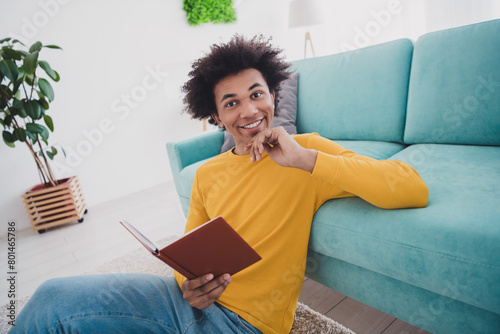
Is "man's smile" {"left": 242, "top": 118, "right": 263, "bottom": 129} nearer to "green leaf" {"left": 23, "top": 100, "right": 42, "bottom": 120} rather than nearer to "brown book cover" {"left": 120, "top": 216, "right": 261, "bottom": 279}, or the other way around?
"brown book cover" {"left": 120, "top": 216, "right": 261, "bottom": 279}

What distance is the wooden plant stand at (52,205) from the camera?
7.70ft

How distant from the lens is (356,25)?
352cm

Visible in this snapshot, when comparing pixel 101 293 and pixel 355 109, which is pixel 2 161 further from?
pixel 355 109

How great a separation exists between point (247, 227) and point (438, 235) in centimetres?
50

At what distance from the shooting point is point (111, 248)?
2.02 m

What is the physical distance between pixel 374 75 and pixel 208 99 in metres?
0.96

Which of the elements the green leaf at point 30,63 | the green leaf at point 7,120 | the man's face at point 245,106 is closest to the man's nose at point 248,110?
the man's face at point 245,106

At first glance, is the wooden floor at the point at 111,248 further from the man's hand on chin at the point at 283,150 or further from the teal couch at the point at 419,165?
the man's hand on chin at the point at 283,150

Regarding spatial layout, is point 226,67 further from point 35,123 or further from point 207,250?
point 35,123

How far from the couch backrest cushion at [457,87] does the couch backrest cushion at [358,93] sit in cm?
7

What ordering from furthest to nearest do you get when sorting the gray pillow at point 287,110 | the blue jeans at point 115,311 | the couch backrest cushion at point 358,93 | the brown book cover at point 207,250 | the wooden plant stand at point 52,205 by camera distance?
the wooden plant stand at point 52,205 < the gray pillow at point 287,110 < the couch backrest cushion at point 358,93 < the blue jeans at point 115,311 < the brown book cover at point 207,250

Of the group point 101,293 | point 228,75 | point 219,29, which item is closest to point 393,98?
point 228,75

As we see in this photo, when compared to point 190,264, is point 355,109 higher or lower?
higher

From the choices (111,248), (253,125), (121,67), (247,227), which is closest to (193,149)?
(111,248)
